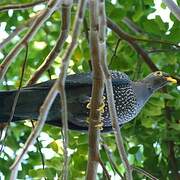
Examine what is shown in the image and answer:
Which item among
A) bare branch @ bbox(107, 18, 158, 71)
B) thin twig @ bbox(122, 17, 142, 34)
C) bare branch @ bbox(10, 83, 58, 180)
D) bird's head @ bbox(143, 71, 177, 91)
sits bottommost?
bare branch @ bbox(10, 83, 58, 180)

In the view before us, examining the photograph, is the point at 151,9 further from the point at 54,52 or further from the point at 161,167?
the point at 54,52

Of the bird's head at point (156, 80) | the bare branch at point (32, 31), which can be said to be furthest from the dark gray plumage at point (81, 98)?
the bare branch at point (32, 31)

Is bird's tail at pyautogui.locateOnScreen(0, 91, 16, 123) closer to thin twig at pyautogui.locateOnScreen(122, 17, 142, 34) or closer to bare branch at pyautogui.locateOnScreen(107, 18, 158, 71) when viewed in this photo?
bare branch at pyautogui.locateOnScreen(107, 18, 158, 71)

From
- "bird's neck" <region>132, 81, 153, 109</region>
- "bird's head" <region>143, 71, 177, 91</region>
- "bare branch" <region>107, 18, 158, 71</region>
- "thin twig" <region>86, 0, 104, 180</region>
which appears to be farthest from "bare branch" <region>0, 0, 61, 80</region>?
"bird's head" <region>143, 71, 177, 91</region>

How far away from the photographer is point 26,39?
1949 mm

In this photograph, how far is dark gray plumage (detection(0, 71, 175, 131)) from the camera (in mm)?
3020

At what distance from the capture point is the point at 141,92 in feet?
11.3

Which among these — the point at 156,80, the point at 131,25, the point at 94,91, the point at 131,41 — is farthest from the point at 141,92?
the point at 94,91

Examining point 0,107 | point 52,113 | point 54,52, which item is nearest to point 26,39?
point 54,52

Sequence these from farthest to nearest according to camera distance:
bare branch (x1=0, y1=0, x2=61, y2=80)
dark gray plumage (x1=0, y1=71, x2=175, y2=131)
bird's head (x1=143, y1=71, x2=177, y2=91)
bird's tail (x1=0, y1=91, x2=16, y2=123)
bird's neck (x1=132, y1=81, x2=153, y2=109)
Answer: bird's head (x1=143, y1=71, x2=177, y2=91)
bird's neck (x1=132, y1=81, x2=153, y2=109)
dark gray plumage (x1=0, y1=71, x2=175, y2=131)
bird's tail (x1=0, y1=91, x2=16, y2=123)
bare branch (x1=0, y1=0, x2=61, y2=80)

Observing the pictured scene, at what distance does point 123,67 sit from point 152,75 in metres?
0.20

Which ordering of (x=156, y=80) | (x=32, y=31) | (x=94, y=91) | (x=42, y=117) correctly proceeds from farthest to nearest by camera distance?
(x=156, y=80) → (x=94, y=91) → (x=32, y=31) → (x=42, y=117)

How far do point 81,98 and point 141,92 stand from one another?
38 centimetres

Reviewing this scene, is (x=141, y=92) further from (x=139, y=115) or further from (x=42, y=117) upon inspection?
(x=42, y=117)
